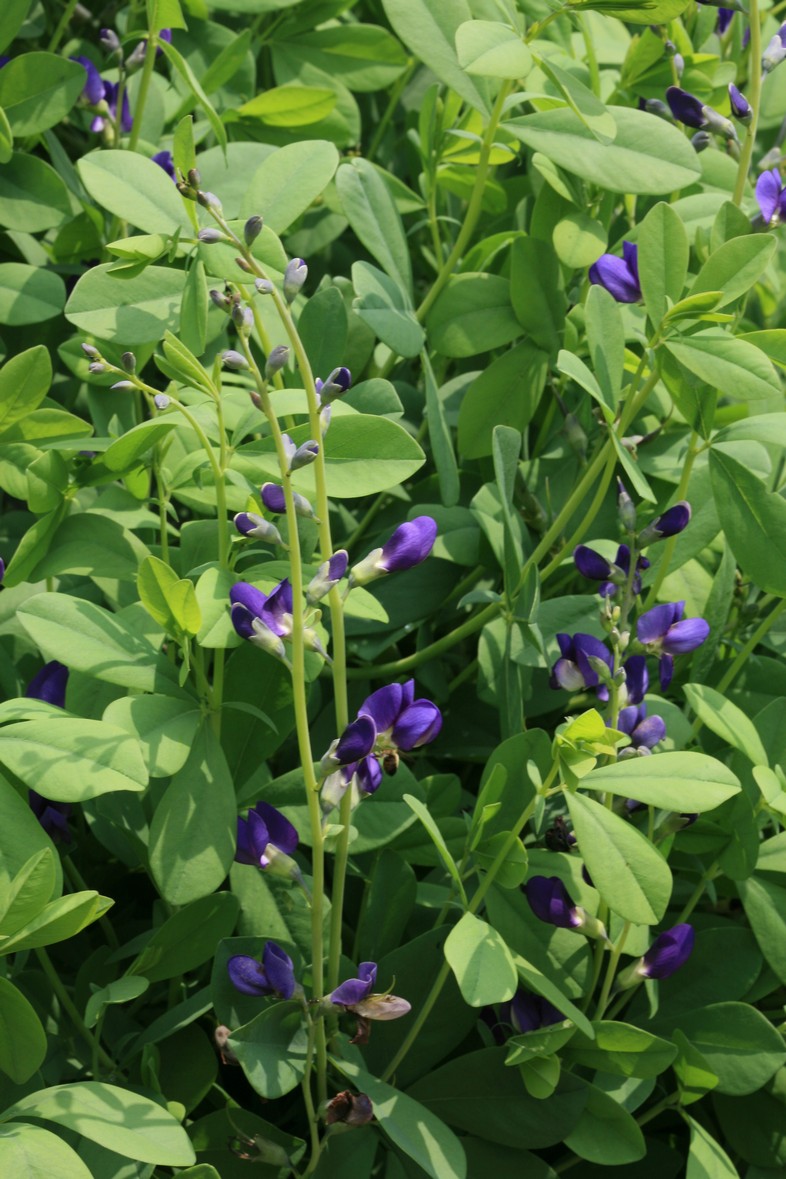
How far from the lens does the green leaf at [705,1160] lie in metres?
0.97

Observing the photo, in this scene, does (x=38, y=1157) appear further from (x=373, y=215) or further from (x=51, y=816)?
(x=373, y=215)

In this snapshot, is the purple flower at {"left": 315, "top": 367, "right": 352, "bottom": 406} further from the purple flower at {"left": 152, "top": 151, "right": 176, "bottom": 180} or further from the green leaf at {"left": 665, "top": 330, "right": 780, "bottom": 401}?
the purple flower at {"left": 152, "top": 151, "right": 176, "bottom": 180}

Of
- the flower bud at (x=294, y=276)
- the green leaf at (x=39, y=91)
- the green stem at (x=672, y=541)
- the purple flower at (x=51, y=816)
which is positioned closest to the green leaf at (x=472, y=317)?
the green stem at (x=672, y=541)

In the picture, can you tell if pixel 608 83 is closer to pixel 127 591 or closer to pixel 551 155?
pixel 551 155

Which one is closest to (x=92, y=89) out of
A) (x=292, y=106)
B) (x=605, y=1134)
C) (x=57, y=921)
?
(x=292, y=106)

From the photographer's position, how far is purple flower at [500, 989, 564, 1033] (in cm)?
100

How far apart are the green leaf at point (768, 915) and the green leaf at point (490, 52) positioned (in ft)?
2.26

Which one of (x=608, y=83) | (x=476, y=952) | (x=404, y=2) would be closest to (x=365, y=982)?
(x=476, y=952)

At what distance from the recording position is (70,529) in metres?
1.07

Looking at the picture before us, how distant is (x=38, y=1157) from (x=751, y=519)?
2.34ft

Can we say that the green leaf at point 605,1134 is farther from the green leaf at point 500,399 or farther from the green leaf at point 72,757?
the green leaf at point 500,399

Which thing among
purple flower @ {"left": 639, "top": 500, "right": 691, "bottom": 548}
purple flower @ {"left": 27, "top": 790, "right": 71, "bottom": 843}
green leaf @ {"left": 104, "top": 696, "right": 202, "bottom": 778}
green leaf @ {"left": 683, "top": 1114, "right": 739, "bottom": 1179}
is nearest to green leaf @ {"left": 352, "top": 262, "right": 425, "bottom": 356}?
purple flower @ {"left": 639, "top": 500, "right": 691, "bottom": 548}

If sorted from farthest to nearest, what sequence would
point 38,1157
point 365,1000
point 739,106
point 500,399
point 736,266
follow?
point 500,399, point 739,106, point 736,266, point 365,1000, point 38,1157

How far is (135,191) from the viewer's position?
106cm
